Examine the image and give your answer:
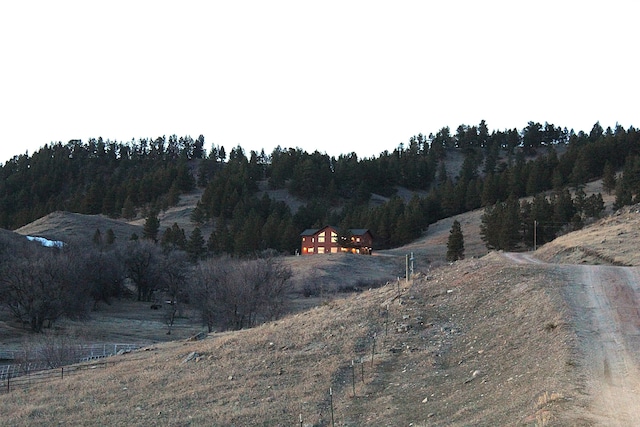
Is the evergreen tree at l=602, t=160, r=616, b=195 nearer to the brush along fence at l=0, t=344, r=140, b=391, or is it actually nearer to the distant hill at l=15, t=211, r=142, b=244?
the distant hill at l=15, t=211, r=142, b=244

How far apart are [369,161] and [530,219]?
2788 inches

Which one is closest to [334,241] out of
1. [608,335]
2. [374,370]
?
[374,370]

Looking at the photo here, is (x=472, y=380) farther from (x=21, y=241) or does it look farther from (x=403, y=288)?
(x=21, y=241)

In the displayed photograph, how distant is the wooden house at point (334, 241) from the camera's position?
300ft

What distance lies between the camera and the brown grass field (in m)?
12.6

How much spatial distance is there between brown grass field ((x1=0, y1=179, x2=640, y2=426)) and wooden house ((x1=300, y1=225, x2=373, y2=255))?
2477 inches

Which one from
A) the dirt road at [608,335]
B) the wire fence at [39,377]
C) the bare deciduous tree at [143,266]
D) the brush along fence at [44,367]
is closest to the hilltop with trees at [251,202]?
the bare deciduous tree at [143,266]

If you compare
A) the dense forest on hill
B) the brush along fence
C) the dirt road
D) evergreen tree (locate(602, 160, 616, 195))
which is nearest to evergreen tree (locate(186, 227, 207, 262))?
the dense forest on hill

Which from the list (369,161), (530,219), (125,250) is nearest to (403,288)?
(125,250)

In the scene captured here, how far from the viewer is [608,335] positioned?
51.0 feet

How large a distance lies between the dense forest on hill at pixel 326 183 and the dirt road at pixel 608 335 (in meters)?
51.8

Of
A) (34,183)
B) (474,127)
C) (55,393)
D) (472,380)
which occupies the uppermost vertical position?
(474,127)

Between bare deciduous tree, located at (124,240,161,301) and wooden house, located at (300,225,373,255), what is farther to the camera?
wooden house, located at (300,225,373,255)

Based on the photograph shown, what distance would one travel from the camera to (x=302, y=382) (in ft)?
55.2
